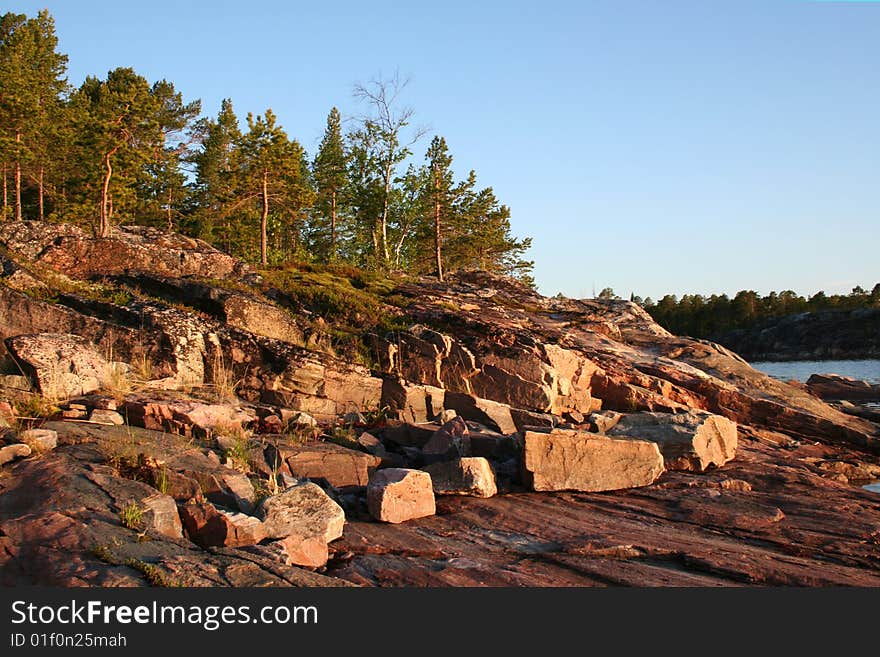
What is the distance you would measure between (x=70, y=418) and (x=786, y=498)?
40.8ft

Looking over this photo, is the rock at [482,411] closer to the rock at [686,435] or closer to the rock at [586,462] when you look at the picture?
the rock at [686,435]

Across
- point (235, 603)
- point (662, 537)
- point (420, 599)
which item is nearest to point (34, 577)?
point (235, 603)

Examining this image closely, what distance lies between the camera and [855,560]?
906cm

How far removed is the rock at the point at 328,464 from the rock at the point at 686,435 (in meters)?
5.88

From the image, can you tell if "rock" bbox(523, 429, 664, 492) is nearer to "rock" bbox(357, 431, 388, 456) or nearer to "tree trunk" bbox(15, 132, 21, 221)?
"rock" bbox(357, 431, 388, 456)

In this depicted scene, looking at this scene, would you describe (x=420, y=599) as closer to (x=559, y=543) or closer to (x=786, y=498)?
(x=559, y=543)

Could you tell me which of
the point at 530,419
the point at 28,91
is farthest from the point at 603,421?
the point at 28,91

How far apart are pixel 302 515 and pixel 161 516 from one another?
1606 mm

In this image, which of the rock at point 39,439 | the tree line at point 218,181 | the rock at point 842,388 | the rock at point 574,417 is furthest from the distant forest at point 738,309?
the rock at point 39,439

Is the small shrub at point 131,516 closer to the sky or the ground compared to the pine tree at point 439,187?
closer to the ground

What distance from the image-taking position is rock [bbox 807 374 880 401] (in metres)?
33.5

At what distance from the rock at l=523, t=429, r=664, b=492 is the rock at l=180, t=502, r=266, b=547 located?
18.1 ft

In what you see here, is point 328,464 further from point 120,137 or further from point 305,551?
point 120,137

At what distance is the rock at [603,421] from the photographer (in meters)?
14.6
